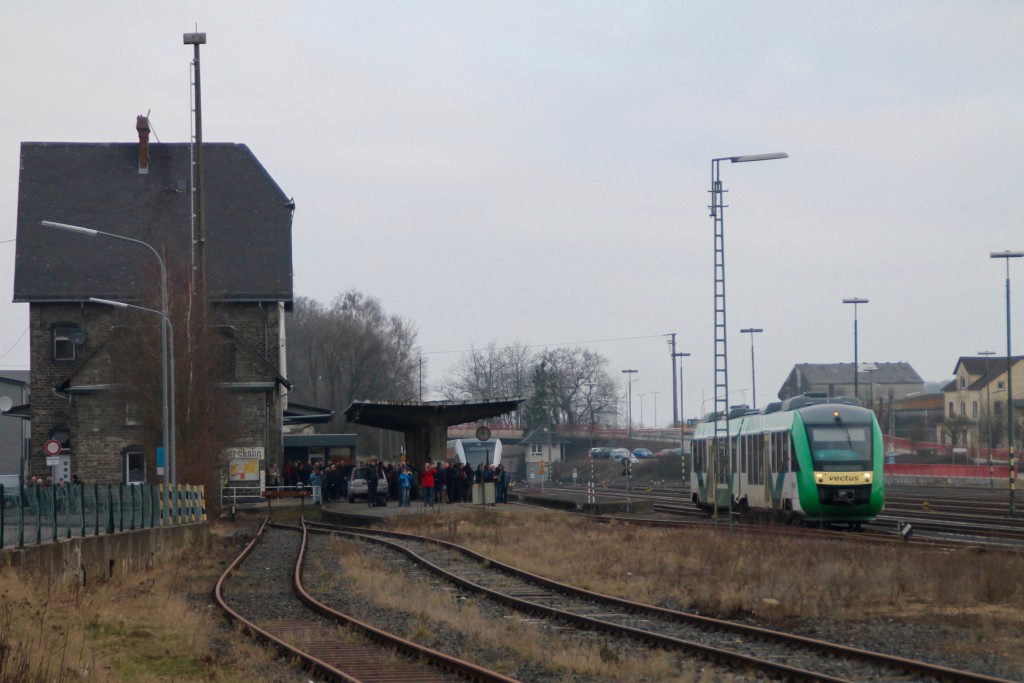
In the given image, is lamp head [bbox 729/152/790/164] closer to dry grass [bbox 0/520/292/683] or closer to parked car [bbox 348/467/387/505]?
dry grass [bbox 0/520/292/683]

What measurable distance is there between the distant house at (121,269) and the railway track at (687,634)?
3343 cm

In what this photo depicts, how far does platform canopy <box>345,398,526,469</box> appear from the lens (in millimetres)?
41625

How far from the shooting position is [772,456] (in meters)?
30.9

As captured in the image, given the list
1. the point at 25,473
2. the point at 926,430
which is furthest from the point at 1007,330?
the point at 926,430

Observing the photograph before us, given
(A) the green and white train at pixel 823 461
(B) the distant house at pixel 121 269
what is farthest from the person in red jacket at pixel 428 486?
(B) the distant house at pixel 121 269

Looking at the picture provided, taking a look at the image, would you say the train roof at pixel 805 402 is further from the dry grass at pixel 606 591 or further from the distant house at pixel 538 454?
the distant house at pixel 538 454

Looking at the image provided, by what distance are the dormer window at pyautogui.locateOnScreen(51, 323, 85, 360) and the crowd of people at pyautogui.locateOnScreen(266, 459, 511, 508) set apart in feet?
38.5

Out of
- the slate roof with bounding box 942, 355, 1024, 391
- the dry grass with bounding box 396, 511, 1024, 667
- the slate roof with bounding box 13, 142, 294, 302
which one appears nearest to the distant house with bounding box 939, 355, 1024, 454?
the slate roof with bounding box 942, 355, 1024, 391

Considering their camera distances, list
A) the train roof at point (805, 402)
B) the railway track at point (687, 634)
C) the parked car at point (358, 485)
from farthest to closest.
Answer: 1. the parked car at point (358, 485)
2. the train roof at point (805, 402)
3. the railway track at point (687, 634)

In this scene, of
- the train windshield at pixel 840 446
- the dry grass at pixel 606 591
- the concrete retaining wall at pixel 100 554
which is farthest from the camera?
the train windshield at pixel 840 446

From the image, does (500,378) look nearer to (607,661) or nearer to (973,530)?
(973,530)

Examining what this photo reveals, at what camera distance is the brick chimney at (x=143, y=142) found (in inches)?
2378

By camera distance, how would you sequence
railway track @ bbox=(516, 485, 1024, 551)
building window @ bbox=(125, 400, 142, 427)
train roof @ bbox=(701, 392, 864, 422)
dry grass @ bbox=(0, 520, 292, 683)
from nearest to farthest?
1. dry grass @ bbox=(0, 520, 292, 683)
2. railway track @ bbox=(516, 485, 1024, 551)
3. train roof @ bbox=(701, 392, 864, 422)
4. building window @ bbox=(125, 400, 142, 427)

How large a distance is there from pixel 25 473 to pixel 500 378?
60.0m
